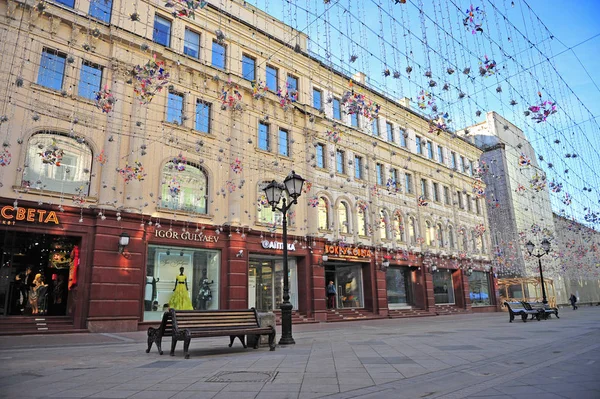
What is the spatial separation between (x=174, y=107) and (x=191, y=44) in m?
3.53

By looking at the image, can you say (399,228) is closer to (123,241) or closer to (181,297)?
(181,297)

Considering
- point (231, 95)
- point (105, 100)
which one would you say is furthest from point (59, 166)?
point (231, 95)

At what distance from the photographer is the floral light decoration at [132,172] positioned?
16.2 metres

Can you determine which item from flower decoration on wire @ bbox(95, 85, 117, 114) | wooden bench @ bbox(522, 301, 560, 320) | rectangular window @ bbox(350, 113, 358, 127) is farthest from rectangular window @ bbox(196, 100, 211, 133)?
wooden bench @ bbox(522, 301, 560, 320)

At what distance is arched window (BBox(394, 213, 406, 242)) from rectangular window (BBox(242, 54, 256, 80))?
47.0 ft

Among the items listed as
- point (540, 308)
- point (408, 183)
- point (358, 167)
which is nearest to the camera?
point (540, 308)

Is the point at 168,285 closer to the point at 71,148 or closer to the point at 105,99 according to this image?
the point at 71,148

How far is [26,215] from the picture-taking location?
554 inches

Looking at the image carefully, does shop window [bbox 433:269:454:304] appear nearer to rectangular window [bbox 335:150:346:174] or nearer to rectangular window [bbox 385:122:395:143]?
rectangular window [bbox 385:122:395:143]

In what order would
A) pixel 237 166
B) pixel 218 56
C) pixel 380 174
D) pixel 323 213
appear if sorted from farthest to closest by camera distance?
pixel 380 174
pixel 323 213
pixel 218 56
pixel 237 166

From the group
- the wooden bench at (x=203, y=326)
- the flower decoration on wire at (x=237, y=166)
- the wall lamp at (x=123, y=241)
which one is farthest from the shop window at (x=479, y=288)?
the wooden bench at (x=203, y=326)

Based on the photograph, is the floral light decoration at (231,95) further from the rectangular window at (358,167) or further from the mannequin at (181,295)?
the rectangular window at (358,167)

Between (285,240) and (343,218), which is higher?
(343,218)

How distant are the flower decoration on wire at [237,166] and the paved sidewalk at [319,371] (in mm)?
10736
